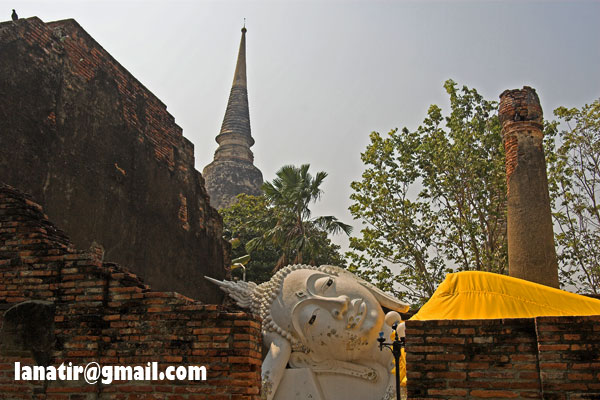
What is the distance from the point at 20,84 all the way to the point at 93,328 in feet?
12.3

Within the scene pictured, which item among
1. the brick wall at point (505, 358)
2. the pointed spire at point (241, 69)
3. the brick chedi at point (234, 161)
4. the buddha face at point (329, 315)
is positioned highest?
the pointed spire at point (241, 69)

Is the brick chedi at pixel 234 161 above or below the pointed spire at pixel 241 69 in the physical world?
below

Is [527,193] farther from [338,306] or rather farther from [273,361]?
[273,361]

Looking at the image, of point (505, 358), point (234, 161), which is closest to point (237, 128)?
point (234, 161)

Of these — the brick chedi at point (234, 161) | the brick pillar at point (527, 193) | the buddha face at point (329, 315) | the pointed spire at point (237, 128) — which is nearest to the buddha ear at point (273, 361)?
the buddha face at point (329, 315)

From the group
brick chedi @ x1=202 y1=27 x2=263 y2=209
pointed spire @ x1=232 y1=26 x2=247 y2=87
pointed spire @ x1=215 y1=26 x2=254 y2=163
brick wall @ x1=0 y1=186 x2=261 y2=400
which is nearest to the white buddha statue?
brick wall @ x1=0 y1=186 x2=261 y2=400

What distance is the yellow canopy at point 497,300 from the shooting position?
8.47 meters

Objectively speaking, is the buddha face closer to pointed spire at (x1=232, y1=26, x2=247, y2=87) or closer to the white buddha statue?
the white buddha statue

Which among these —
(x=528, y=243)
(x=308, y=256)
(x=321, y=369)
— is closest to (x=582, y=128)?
(x=528, y=243)

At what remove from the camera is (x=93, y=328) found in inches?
223

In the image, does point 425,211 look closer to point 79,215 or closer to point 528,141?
point 528,141

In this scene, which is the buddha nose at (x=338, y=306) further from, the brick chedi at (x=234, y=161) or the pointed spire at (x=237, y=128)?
the pointed spire at (x=237, y=128)

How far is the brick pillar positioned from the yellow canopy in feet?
5.75

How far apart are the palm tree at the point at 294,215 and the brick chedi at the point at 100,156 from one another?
7898mm
